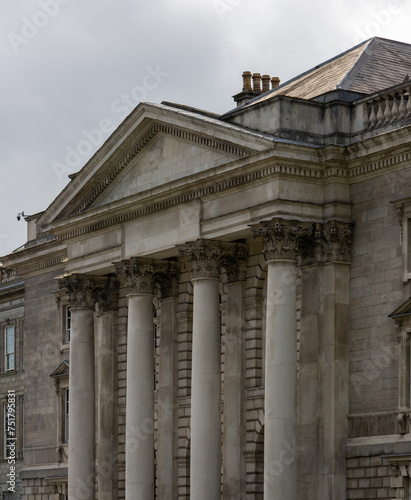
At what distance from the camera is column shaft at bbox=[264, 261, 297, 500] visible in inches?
1650

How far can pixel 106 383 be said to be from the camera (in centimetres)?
5278

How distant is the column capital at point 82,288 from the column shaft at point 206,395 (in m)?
6.70

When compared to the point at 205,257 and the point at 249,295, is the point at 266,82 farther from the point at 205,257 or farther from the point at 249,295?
the point at 205,257

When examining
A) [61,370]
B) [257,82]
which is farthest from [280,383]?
[257,82]

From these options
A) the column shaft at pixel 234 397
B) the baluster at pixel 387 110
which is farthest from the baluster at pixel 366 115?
the column shaft at pixel 234 397

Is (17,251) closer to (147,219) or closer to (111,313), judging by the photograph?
(111,313)

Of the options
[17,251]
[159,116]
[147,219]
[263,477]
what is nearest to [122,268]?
[147,219]

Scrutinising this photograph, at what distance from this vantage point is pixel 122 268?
49.0 metres

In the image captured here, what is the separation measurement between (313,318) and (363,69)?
8242 millimetres

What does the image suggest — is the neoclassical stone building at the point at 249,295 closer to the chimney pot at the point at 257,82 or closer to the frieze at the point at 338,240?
the frieze at the point at 338,240

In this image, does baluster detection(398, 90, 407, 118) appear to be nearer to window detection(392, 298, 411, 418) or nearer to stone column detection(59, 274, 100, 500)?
window detection(392, 298, 411, 418)

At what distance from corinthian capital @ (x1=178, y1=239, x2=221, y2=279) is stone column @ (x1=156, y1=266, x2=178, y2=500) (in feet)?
12.0

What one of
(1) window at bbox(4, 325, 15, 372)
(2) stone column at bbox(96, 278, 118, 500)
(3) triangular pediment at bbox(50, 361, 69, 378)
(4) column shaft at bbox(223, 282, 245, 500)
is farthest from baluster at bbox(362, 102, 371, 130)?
(1) window at bbox(4, 325, 15, 372)

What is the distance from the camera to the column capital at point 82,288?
170 feet
